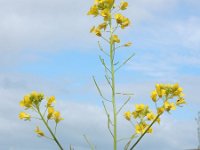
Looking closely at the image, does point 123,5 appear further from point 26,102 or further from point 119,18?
point 26,102

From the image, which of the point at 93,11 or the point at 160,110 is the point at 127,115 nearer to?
the point at 160,110

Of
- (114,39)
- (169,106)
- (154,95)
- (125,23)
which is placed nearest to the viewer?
(169,106)

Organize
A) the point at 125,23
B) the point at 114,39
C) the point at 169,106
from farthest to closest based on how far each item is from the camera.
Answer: the point at 125,23 < the point at 114,39 < the point at 169,106

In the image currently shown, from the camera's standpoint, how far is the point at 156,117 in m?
5.33

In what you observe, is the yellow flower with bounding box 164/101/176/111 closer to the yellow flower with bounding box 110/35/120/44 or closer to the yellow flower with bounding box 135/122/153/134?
the yellow flower with bounding box 135/122/153/134

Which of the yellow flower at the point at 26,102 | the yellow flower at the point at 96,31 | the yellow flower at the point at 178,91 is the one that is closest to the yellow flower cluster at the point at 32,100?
the yellow flower at the point at 26,102

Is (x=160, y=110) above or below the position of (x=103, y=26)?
below

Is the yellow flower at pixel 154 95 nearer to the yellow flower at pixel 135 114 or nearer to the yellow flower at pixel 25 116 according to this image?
the yellow flower at pixel 135 114

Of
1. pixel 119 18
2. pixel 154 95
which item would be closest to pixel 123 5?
pixel 119 18

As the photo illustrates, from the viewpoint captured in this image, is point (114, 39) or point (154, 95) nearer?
point (154, 95)

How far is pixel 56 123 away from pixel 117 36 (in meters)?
1.27

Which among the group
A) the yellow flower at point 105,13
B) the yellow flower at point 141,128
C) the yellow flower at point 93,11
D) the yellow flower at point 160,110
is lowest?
the yellow flower at point 141,128

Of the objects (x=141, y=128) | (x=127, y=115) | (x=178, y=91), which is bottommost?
(x=141, y=128)

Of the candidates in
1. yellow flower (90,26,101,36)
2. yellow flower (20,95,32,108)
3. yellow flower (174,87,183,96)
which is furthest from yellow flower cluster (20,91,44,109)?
yellow flower (174,87,183,96)
